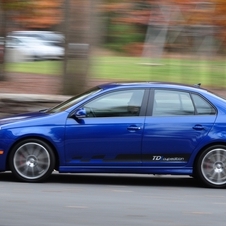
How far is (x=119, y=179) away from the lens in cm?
1009

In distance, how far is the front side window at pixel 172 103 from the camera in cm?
935

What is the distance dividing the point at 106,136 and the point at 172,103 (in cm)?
107

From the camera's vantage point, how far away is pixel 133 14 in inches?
785

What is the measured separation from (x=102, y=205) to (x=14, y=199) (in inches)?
43.3

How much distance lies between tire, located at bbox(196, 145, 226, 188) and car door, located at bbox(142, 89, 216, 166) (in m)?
0.21

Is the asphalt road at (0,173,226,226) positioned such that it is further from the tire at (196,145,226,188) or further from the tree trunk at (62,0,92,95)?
the tree trunk at (62,0,92,95)

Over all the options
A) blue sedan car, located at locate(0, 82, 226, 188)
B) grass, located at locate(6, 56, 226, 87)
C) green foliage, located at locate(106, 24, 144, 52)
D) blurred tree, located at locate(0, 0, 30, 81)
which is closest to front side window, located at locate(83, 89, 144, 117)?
blue sedan car, located at locate(0, 82, 226, 188)

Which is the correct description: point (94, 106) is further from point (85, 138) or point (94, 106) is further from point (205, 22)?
point (205, 22)

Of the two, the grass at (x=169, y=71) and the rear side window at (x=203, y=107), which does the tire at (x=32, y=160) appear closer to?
the rear side window at (x=203, y=107)

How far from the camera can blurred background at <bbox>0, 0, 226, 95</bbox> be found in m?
14.9

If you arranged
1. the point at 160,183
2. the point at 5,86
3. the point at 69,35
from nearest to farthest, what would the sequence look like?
the point at 160,183, the point at 69,35, the point at 5,86


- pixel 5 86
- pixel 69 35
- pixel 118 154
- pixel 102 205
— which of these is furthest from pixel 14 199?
pixel 5 86

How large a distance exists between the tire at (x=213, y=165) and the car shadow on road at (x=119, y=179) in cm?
Result: 41

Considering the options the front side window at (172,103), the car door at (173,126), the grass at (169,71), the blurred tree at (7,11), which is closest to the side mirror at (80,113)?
the car door at (173,126)
